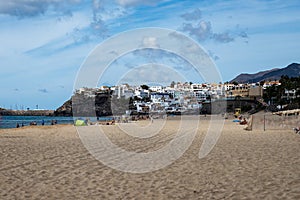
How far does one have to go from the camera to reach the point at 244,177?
25.8ft

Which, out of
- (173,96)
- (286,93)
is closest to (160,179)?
(286,93)

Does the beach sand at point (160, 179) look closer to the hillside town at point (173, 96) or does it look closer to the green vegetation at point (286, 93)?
the green vegetation at point (286, 93)

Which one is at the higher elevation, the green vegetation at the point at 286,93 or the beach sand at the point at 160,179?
the green vegetation at the point at 286,93

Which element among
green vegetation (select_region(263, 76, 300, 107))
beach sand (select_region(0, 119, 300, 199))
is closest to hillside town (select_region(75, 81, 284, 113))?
green vegetation (select_region(263, 76, 300, 107))

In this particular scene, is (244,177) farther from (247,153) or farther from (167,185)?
(247,153)

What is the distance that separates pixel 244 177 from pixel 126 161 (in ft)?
12.3

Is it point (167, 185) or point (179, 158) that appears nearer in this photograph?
point (167, 185)

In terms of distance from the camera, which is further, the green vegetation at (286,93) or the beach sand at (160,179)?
the green vegetation at (286,93)

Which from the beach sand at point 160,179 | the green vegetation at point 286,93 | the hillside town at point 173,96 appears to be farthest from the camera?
the hillside town at point 173,96

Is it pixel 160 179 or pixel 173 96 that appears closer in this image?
pixel 160 179

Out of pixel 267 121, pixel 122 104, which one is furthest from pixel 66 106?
pixel 267 121

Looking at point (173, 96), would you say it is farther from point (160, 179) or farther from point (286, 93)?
point (160, 179)

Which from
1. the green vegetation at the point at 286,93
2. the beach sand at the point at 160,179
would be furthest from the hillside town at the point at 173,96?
the beach sand at the point at 160,179

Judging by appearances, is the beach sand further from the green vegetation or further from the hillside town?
the hillside town
